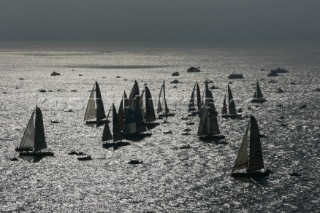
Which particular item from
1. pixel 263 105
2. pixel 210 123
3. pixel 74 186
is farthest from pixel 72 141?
pixel 263 105

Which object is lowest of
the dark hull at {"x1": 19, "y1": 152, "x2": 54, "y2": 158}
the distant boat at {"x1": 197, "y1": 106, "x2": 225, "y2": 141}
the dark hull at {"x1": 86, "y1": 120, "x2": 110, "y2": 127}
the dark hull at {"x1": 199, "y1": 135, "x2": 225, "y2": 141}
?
the dark hull at {"x1": 86, "y1": 120, "x2": 110, "y2": 127}

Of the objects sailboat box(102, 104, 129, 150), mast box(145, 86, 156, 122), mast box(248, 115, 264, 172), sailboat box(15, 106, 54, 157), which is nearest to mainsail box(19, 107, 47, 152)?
sailboat box(15, 106, 54, 157)

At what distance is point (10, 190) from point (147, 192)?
1963cm

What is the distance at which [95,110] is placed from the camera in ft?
490

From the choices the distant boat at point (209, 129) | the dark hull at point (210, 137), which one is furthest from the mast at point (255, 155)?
the dark hull at point (210, 137)

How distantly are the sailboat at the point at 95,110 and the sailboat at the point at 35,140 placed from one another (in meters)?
33.1

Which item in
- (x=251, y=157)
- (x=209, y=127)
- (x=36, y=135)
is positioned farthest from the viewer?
(x=209, y=127)

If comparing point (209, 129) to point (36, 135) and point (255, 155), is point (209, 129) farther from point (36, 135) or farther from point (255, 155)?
point (36, 135)

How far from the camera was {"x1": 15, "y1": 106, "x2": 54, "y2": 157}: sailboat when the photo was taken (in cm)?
10969

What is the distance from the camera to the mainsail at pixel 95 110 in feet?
472

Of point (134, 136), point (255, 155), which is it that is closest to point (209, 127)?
point (134, 136)

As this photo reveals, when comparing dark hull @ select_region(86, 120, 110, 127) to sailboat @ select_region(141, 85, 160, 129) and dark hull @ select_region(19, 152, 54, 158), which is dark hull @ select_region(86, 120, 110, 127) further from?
dark hull @ select_region(19, 152, 54, 158)

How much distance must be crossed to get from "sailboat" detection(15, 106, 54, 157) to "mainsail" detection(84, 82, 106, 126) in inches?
1304

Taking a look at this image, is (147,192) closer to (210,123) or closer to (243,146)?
(243,146)
